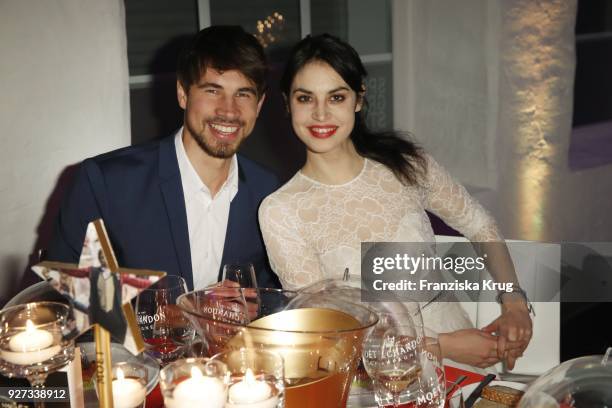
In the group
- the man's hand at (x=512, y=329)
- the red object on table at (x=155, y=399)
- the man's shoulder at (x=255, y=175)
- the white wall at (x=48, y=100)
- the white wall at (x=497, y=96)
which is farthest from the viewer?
the white wall at (x=497, y=96)

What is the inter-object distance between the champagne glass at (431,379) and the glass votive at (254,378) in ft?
0.85

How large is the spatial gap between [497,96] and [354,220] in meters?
2.78

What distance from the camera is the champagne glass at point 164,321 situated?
4.95ft

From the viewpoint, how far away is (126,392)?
3.61 ft

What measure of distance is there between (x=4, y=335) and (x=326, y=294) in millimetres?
570

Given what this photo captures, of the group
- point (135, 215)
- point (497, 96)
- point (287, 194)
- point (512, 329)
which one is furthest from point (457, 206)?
point (497, 96)

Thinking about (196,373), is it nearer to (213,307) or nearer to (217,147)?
(213,307)

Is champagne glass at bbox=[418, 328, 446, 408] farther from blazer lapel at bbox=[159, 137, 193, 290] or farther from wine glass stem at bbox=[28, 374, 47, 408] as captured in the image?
blazer lapel at bbox=[159, 137, 193, 290]

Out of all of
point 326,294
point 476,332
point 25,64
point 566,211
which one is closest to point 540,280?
point 476,332

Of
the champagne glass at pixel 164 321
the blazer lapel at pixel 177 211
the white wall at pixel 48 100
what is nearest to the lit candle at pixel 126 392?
the champagne glass at pixel 164 321

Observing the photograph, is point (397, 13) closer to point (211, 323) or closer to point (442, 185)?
point (442, 185)

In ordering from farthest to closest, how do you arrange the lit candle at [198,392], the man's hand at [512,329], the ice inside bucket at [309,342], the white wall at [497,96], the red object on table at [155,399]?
the white wall at [497,96] < the man's hand at [512,329] < the red object on table at [155,399] < the ice inside bucket at [309,342] < the lit candle at [198,392]

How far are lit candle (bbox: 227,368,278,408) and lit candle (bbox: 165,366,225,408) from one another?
1.3 inches

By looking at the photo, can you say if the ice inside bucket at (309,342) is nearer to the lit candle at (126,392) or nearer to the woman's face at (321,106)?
the lit candle at (126,392)
